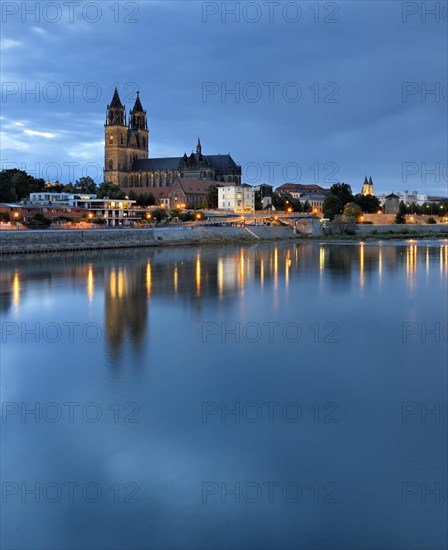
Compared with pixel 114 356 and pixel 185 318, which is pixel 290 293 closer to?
pixel 185 318

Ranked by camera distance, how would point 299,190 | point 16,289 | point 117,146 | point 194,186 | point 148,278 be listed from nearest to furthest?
point 16,289 < point 148,278 < point 194,186 < point 117,146 < point 299,190

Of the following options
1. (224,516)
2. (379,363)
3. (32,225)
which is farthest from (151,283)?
(32,225)

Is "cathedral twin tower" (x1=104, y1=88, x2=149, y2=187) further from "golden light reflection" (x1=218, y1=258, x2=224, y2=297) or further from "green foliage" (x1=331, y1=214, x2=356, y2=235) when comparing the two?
"golden light reflection" (x1=218, y1=258, x2=224, y2=297)

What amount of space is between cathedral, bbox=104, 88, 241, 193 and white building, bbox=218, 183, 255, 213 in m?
16.4

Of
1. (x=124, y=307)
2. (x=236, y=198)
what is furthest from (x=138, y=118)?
(x=124, y=307)

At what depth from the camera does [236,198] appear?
67.1 m

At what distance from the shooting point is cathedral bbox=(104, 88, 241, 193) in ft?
279

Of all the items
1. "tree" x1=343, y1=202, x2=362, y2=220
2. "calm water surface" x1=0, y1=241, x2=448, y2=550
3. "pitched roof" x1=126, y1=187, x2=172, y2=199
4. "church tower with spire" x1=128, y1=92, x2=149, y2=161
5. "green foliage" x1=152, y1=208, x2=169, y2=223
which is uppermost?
"church tower with spire" x1=128, y1=92, x2=149, y2=161

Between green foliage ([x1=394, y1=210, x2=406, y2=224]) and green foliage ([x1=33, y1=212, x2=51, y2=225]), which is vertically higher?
green foliage ([x1=394, y1=210, x2=406, y2=224])

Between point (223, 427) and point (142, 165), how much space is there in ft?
274

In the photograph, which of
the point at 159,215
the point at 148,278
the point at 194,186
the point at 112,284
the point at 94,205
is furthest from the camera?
the point at 194,186

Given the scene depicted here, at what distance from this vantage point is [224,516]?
205 inches

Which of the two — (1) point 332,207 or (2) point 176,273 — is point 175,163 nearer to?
(1) point 332,207


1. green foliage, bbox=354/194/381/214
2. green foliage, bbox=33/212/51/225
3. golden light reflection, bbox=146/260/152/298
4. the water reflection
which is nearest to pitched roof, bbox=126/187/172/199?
green foliage, bbox=354/194/381/214
